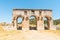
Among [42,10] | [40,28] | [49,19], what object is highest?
[42,10]

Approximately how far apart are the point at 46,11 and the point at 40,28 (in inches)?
256

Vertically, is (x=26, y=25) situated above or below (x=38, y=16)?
below

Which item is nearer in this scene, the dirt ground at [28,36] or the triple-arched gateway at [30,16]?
the dirt ground at [28,36]

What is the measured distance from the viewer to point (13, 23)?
47250 mm

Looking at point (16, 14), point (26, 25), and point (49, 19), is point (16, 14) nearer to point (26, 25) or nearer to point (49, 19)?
point (26, 25)

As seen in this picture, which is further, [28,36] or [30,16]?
[30,16]

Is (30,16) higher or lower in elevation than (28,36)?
higher

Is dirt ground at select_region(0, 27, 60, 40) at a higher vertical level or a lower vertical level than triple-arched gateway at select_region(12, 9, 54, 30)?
lower

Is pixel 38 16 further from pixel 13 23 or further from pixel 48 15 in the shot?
pixel 13 23

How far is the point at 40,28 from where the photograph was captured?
4684 centimetres

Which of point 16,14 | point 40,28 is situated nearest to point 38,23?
point 40,28

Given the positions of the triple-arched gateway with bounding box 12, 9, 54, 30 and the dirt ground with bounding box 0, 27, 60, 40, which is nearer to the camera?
the dirt ground with bounding box 0, 27, 60, 40

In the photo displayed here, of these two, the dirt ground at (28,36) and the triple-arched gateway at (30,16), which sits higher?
the triple-arched gateway at (30,16)

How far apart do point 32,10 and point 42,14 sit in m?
3.84
